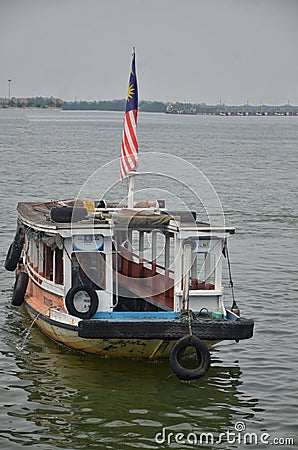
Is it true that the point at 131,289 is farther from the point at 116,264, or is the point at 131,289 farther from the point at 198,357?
the point at 198,357

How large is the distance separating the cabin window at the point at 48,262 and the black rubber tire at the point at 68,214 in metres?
1.23

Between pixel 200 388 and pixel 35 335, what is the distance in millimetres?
4132

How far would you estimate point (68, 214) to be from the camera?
617 inches

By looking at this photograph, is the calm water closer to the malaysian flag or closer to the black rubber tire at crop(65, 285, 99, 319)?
the black rubber tire at crop(65, 285, 99, 319)

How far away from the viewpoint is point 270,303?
20094 millimetres

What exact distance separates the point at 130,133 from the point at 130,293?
296 cm

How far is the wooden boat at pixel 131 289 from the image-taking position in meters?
14.2

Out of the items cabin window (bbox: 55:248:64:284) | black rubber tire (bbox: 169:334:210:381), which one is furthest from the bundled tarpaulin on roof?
black rubber tire (bbox: 169:334:210:381)

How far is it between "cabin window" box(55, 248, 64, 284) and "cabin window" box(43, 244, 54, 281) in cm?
45

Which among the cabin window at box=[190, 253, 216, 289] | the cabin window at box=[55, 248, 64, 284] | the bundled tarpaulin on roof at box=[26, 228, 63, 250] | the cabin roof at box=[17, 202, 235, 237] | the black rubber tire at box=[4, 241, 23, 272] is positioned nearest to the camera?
the cabin roof at box=[17, 202, 235, 237]

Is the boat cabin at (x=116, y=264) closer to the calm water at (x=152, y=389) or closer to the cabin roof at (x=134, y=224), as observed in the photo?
the cabin roof at (x=134, y=224)

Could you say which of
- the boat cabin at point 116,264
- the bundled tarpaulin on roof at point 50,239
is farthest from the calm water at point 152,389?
the bundled tarpaulin on roof at point 50,239

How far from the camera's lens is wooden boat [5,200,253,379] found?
14.2m

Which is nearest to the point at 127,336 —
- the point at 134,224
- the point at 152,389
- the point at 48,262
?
the point at 152,389
